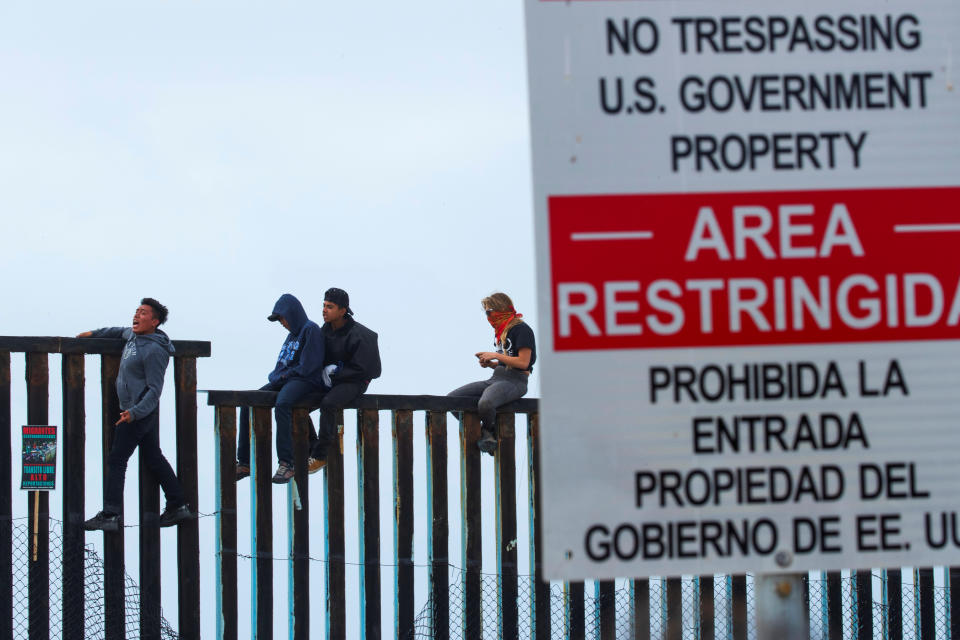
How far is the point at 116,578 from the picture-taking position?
1133 cm

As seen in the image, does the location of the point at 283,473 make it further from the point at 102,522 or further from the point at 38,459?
the point at 38,459

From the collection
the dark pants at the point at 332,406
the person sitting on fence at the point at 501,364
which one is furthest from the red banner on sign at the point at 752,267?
the dark pants at the point at 332,406

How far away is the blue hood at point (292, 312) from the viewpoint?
10.5 meters

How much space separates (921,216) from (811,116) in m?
0.28

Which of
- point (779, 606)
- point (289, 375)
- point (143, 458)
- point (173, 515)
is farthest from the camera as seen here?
point (173, 515)

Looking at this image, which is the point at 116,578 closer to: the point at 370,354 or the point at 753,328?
the point at 370,354

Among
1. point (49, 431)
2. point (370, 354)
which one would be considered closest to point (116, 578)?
point (49, 431)

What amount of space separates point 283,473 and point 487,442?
1.76 meters

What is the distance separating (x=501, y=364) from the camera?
35.2 feet

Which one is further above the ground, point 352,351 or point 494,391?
point 352,351

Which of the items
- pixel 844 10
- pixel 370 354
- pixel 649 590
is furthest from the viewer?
pixel 649 590

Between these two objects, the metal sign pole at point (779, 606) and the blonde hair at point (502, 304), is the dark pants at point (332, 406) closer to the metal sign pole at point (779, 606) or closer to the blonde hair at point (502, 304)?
the blonde hair at point (502, 304)

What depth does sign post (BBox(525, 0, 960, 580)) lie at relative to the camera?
2.45 metres

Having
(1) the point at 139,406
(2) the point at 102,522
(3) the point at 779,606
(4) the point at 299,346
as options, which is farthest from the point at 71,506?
(3) the point at 779,606
